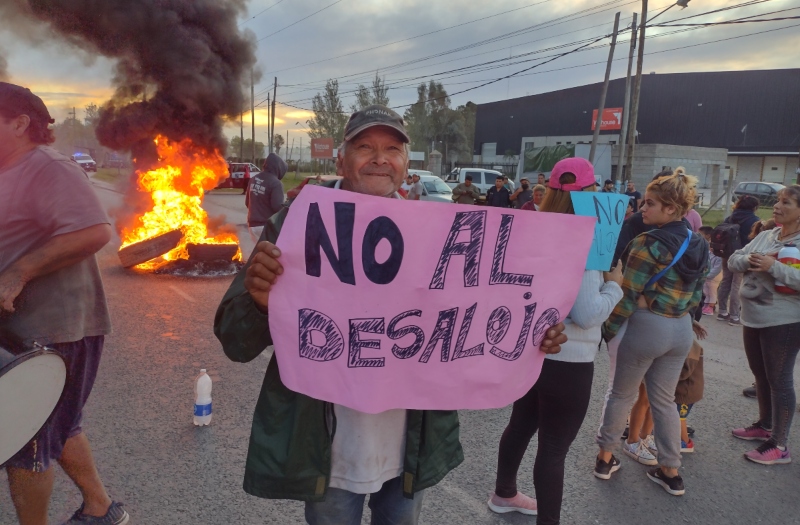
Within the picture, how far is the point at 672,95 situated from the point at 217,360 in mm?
46574

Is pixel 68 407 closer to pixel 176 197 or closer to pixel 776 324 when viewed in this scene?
pixel 776 324

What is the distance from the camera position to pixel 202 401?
3.87 meters

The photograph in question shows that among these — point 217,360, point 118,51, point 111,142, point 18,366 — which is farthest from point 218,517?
point 118,51

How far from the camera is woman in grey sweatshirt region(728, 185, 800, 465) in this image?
149 inches

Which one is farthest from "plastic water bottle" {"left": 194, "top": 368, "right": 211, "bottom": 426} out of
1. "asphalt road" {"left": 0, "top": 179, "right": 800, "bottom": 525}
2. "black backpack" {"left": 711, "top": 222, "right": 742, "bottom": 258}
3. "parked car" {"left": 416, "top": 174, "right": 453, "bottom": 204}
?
"parked car" {"left": 416, "top": 174, "right": 453, "bottom": 204}

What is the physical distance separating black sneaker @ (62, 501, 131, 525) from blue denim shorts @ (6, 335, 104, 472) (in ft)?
1.37

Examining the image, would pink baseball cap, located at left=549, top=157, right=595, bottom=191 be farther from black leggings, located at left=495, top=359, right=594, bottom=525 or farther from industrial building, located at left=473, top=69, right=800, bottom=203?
industrial building, located at left=473, top=69, right=800, bottom=203

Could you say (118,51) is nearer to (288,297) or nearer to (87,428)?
(87,428)

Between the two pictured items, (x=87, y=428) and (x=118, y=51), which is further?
(x=118, y=51)

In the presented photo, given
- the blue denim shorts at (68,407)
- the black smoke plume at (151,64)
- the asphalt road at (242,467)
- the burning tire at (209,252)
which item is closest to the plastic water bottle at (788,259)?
the asphalt road at (242,467)

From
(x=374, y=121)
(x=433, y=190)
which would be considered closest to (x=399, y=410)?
(x=374, y=121)

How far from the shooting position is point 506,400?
1916 millimetres

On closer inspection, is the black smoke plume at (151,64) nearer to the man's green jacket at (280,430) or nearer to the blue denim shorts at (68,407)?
the blue denim shorts at (68,407)

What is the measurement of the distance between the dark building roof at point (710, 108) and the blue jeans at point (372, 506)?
40.6m
